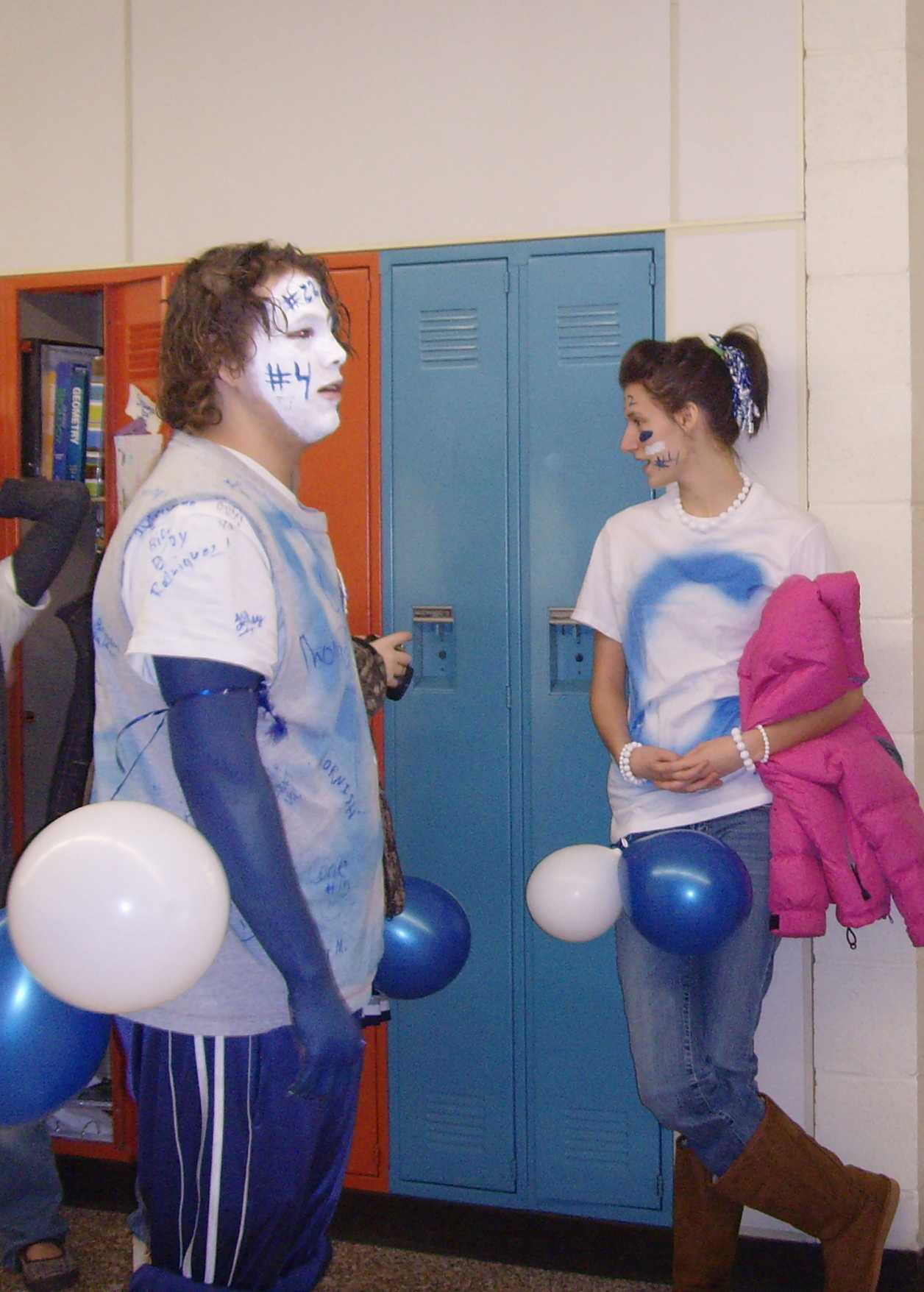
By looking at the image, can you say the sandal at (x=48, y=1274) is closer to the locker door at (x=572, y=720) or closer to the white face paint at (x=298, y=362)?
the locker door at (x=572, y=720)

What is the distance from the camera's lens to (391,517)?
2.61 m

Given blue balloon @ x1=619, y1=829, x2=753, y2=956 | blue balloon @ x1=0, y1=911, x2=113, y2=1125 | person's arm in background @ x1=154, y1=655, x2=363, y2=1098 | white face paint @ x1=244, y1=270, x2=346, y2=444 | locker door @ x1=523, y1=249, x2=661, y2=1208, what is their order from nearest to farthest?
person's arm in background @ x1=154, y1=655, x2=363, y2=1098 < blue balloon @ x1=0, y1=911, x2=113, y2=1125 < white face paint @ x1=244, y1=270, x2=346, y2=444 < blue balloon @ x1=619, y1=829, x2=753, y2=956 < locker door @ x1=523, y1=249, x2=661, y2=1208

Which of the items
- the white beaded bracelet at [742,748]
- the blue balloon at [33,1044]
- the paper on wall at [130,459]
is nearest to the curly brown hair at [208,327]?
the blue balloon at [33,1044]

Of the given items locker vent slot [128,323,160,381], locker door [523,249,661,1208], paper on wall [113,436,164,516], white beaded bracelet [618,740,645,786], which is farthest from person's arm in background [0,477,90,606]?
white beaded bracelet [618,740,645,786]

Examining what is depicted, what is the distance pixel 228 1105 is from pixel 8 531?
1902 mm

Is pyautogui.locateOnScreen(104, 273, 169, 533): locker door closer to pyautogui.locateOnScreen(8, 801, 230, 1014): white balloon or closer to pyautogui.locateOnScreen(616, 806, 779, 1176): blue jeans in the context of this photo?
pyautogui.locateOnScreen(616, 806, 779, 1176): blue jeans

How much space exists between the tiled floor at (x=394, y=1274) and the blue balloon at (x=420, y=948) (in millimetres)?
912

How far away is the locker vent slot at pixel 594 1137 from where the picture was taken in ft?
8.30

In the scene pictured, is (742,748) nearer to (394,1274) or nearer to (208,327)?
(208,327)

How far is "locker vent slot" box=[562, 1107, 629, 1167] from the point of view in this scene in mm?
2529

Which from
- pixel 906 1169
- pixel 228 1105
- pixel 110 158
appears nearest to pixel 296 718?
pixel 228 1105

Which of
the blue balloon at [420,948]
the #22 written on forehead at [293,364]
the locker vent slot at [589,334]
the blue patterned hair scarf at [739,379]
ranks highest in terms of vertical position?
the locker vent slot at [589,334]

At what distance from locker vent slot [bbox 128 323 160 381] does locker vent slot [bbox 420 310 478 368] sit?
2.01 feet

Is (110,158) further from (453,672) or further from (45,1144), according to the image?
(45,1144)
